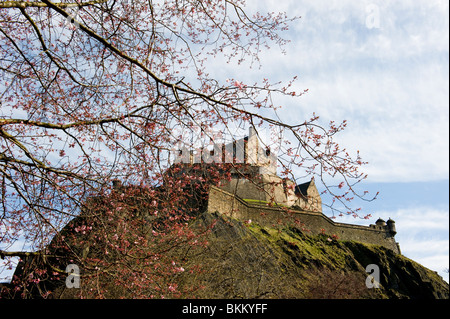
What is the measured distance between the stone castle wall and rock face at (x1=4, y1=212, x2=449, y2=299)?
3.80 feet

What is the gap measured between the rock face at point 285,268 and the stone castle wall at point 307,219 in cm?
116

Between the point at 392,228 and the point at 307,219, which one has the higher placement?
the point at 392,228

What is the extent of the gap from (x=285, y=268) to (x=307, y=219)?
979 centimetres

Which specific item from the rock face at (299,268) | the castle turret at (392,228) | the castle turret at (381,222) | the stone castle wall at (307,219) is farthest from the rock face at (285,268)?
the castle turret at (381,222)

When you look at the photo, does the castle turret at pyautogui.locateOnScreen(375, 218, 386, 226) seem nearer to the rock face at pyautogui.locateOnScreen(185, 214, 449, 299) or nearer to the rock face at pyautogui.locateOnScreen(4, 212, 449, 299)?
the rock face at pyautogui.locateOnScreen(185, 214, 449, 299)

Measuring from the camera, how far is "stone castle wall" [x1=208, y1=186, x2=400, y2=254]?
2322 centimetres

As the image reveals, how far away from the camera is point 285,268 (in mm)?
20750

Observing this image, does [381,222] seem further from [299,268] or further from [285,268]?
[285,268]

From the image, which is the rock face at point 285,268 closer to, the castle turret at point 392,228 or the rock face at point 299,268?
the rock face at point 299,268

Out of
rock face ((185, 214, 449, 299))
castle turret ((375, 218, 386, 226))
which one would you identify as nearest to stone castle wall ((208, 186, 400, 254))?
castle turret ((375, 218, 386, 226))

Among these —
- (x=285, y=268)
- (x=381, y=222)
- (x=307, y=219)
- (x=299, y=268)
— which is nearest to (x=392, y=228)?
(x=381, y=222)

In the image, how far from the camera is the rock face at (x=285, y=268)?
15086mm
